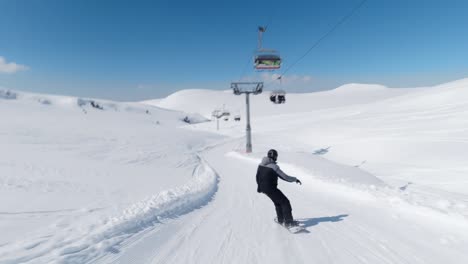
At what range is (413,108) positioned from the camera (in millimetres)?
36938

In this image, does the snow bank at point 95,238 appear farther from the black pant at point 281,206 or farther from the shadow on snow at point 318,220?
the shadow on snow at point 318,220

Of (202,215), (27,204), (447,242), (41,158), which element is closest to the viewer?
(447,242)

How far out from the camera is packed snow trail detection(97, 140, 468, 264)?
3.92 metres

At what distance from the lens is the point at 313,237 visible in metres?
4.72

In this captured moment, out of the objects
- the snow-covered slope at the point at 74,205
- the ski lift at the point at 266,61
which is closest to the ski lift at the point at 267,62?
the ski lift at the point at 266,61

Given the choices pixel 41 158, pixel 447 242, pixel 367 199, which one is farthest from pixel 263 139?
pixel 447 242

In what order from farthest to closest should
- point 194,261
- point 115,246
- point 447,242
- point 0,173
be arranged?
point 0,173, point 447,242, point 115,246, point 194,261

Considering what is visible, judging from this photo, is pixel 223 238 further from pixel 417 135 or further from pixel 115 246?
pixel 417 135

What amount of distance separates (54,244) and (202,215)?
10.5ft

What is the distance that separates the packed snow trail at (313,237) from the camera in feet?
12.8

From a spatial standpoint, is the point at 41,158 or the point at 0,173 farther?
the point at 41,158

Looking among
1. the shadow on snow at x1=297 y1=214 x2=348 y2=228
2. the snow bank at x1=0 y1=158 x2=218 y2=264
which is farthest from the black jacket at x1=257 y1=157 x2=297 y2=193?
the snow bank at x1=0 y1=158 x2=218 y2=264

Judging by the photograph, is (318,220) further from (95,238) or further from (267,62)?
(267,62)

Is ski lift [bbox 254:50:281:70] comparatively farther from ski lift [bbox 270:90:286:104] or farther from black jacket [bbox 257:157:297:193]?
black jacket [bbox 257:157:297:193]
